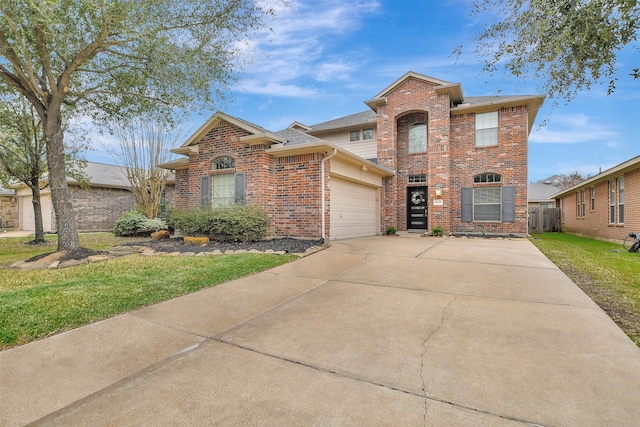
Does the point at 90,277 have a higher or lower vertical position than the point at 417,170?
lower

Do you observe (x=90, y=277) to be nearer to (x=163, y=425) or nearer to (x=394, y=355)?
(x=163, y=425)

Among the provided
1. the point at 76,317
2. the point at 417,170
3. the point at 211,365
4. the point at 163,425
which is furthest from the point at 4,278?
the point at 417,170

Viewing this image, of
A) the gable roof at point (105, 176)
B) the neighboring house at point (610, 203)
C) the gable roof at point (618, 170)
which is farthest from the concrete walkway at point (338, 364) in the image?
the gable roof at point (105, 176)

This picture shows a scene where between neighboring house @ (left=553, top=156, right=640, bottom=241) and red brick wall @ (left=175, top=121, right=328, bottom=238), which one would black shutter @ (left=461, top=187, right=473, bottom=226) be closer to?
neighboring house @ (left=553, top=156, right=640, bottom=241)

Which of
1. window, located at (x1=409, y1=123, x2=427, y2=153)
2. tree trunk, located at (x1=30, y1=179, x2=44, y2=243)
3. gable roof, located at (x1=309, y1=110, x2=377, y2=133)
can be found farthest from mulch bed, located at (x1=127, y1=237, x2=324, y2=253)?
gable roof, located at (x1=309, y1=110, x2=377, y2=133)

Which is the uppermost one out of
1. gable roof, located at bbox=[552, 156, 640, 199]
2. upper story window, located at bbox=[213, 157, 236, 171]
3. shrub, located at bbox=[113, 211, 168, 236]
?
upper story window, located at bbox=[213, 157, 236, 171]

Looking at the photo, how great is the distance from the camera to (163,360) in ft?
8.29

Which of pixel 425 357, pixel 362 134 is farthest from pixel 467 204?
pixel 425 357

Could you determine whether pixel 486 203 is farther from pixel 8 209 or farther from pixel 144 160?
pixel 8 209

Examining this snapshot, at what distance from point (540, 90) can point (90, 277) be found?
26.1 feet

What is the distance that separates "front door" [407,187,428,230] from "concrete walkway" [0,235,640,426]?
9.98 m

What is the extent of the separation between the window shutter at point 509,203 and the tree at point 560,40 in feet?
29.6

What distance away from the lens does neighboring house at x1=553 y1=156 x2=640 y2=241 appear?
403 inches

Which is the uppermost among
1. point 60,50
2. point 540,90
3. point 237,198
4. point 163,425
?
point 60,50
